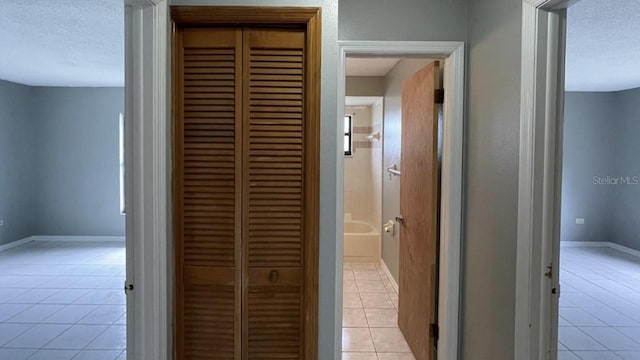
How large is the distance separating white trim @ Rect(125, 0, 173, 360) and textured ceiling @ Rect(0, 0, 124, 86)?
163cm

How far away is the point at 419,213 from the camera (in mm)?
2557

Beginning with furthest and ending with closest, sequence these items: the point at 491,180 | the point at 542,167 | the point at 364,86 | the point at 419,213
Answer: the point at 364,86 < the point at 419,213 < the point at 491,180 < the point at 542,167

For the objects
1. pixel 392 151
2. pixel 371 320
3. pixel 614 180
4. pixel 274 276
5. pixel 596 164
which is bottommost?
pixel 371 320

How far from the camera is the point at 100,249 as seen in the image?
219 inches

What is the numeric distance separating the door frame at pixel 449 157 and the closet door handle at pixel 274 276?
0.54 metres

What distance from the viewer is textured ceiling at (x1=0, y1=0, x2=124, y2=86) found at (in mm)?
2750

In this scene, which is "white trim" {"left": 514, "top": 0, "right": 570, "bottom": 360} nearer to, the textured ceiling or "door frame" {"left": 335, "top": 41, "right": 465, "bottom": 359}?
"door frame" {"left": 335, "top": 41, "right": 465, "bottom": 359}

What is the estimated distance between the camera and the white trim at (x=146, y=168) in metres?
1.41

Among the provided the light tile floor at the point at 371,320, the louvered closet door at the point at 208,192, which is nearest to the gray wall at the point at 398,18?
the louvered closet door at the point at 208,192

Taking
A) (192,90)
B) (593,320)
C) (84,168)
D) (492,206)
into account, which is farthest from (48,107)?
(593,320)

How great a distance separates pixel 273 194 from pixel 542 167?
1056 mm

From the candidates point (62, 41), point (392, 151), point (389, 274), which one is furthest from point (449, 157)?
point (62, 41)

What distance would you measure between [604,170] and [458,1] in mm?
5223

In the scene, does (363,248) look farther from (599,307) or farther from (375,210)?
(599,307)
